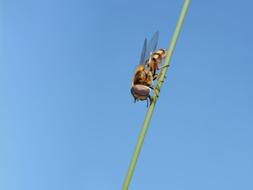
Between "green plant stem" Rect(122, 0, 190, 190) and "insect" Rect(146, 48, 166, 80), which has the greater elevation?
"insect" Rect(146, 48, 166, 80)

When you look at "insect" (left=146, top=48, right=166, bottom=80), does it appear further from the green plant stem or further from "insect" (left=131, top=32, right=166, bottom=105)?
the green plant stem

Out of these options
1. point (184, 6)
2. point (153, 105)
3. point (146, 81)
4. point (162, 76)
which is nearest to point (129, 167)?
point (153, 105)

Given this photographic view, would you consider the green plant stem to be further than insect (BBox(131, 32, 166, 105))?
No

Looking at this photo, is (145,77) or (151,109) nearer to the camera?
(151,109)

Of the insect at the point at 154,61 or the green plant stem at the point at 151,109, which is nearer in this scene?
the green plant stem at the point at 151,109

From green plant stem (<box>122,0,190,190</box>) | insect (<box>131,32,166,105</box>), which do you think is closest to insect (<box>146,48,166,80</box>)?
insect (<box>131,32,166,105</box>)

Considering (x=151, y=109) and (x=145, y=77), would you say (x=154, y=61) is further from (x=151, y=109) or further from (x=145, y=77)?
(x=151, y=109)

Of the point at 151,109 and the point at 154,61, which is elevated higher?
the point at 154,61

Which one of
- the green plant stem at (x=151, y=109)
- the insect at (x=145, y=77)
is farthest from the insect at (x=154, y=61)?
the green plant stem at (x=151, y=109)

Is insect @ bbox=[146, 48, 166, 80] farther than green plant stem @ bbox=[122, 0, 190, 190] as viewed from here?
Yes

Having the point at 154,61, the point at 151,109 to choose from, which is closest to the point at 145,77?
the point at 154,61

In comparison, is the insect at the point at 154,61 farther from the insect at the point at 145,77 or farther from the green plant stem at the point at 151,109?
the green plant stem at the point at 151,109
